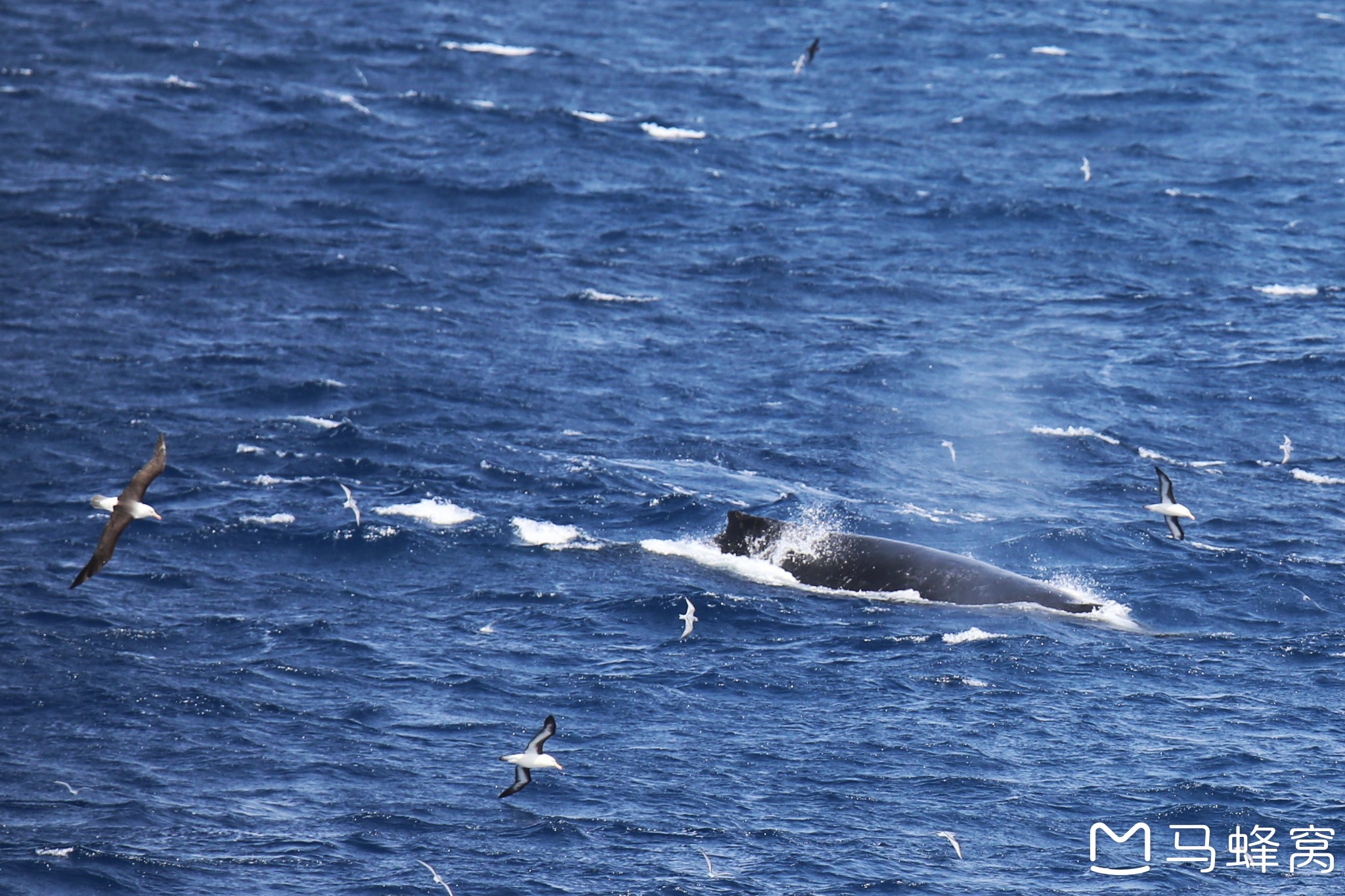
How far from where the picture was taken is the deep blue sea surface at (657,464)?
26.5 m

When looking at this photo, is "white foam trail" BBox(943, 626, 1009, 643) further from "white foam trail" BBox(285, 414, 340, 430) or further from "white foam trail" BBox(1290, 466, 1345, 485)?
"white foam trail" BBox(285, 414, 340, 430)

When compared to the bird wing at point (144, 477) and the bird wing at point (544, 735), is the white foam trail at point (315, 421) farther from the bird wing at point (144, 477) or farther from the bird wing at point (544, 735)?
the bird wing at point (544, 735)

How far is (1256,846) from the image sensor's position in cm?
2561

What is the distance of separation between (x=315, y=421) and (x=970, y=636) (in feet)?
66.1

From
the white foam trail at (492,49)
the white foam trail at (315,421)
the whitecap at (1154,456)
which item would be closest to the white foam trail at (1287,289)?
the whitecap at (1154,456)

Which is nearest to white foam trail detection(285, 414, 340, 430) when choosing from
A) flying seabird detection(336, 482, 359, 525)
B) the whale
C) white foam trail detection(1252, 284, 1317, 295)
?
flying seabird detection(336, 482, 359, 525)

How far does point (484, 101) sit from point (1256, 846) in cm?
6245

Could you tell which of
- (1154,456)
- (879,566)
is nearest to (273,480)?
(879,566)

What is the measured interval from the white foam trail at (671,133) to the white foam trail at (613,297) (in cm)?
2132

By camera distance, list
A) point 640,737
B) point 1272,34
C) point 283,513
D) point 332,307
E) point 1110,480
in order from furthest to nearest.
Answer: point 1272,34, point 332,307, point 1110,480, point 283,513, point 640,737

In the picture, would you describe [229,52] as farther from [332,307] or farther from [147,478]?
[147,478]

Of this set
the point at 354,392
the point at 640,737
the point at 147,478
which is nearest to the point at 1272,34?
the point at 354,392

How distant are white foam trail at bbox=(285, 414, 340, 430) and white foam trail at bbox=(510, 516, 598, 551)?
7.84 metres

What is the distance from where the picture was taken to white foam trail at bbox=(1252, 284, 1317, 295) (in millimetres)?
55500
